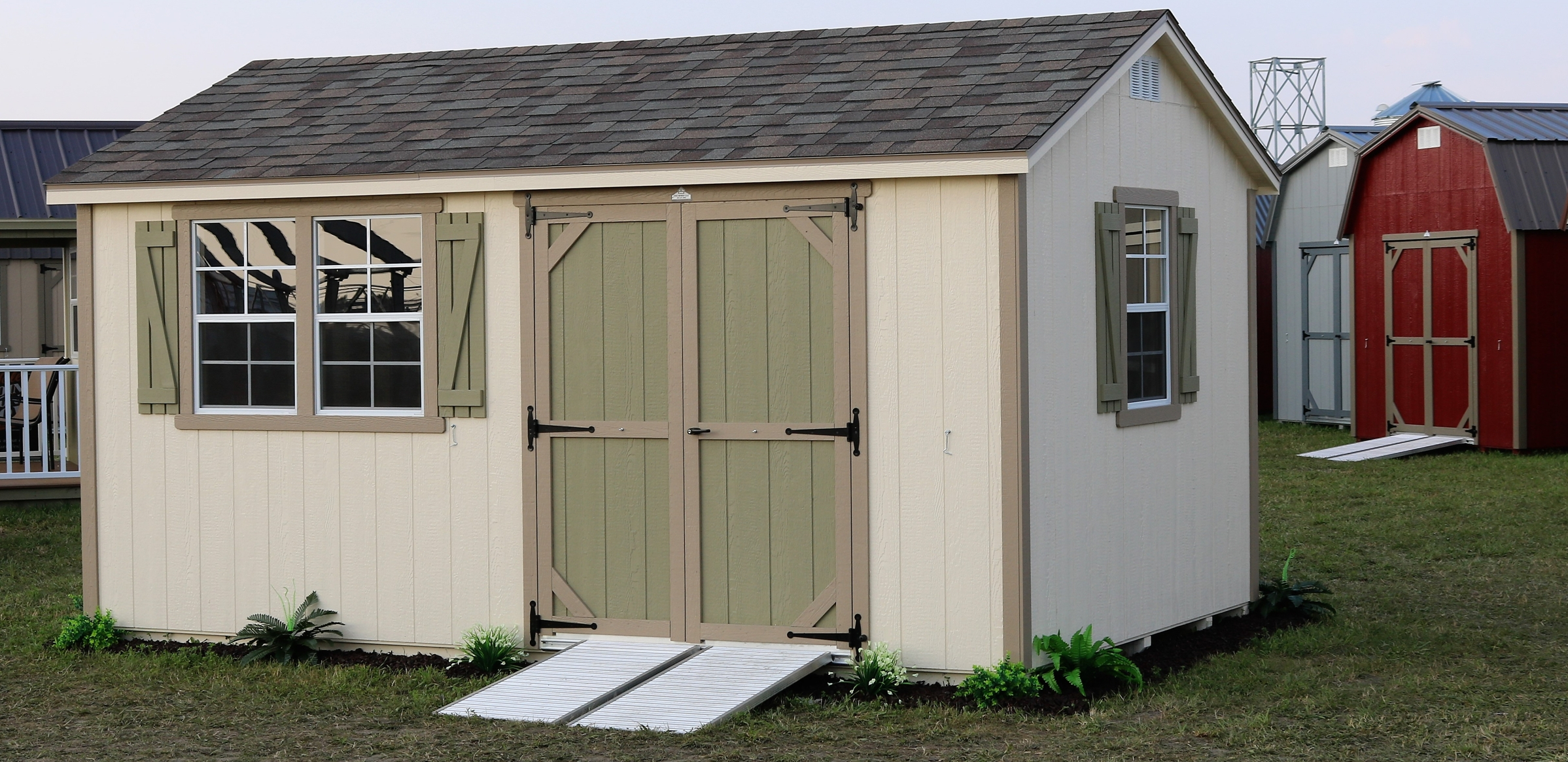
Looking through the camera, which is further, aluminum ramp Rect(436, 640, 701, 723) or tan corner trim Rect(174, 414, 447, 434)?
tan corner trim Rect(174, 414, 447, 434)

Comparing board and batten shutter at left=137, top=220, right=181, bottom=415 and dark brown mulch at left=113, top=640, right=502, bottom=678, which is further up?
board and batten shutter at left=137, top=220, right=181, bottom=415

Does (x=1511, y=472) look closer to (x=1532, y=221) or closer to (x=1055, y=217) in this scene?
(x=1532, y=221)

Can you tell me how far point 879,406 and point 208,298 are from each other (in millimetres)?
3391

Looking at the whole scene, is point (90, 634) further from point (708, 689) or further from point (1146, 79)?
point (1146, 79)

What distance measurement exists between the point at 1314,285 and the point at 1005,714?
45.2ft

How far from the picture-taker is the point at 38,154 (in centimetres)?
1567

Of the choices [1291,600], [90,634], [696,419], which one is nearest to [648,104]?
[696,419]

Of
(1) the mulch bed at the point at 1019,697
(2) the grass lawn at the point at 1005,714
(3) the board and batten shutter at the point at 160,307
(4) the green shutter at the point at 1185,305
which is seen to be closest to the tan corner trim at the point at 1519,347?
(2) the grass lawn at the point at 1005,714

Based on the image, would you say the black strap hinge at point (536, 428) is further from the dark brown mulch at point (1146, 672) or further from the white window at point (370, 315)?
the dark brown mulch at point (1146, 672)

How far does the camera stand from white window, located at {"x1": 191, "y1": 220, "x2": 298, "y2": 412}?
8109mm

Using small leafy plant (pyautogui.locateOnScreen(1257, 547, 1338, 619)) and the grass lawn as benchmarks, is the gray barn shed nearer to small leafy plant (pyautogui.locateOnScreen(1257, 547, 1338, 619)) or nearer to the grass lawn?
the grass lawn

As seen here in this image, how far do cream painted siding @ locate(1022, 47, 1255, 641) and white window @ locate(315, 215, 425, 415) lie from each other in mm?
2920

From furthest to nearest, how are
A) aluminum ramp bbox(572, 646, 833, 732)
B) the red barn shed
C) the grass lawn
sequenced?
1. the red barn shed
2. aluminum ramp bbox(572, 646, 833, 732)
3. the grass lawn

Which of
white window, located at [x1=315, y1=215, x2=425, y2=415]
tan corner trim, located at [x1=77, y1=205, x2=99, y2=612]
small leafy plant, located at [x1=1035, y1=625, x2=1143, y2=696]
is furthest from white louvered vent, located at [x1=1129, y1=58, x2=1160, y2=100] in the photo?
tan corner trim, located at [x1=77, y1=205, x2=99, y2=612]
